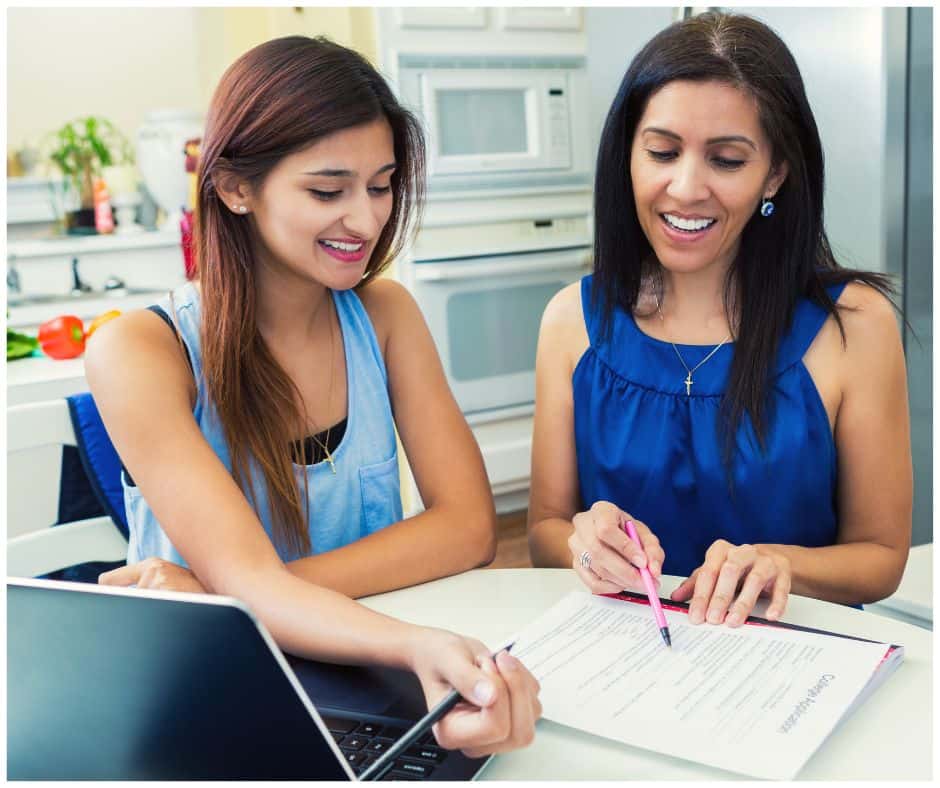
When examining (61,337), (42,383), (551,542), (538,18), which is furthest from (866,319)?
(538,18)

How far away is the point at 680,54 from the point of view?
123cm

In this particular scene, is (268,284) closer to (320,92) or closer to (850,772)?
(320,92)

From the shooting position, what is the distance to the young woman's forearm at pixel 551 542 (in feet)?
4.04

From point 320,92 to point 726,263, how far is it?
1.90 ft

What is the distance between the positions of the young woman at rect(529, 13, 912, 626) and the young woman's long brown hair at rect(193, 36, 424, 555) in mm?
332

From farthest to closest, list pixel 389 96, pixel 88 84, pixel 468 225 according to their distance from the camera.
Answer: pixel 88 84, pixel 468 225, pixel 389 96

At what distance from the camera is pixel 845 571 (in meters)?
1.13

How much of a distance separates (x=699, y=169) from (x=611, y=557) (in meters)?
0.52

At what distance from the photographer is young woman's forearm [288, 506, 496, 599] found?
105 cm

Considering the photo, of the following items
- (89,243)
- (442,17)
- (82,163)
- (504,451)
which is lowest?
(504,451)

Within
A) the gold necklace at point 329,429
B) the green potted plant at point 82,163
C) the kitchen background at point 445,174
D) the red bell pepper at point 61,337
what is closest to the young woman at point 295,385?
the gold necklace at point 329,429

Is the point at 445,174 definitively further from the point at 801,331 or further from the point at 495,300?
the point at 801,331

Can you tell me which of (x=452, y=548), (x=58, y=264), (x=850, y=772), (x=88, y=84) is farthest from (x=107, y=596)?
(x=88, y=84)

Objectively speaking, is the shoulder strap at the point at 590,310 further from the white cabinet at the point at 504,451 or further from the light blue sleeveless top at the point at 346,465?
the white cabinet at the point at 504,451
